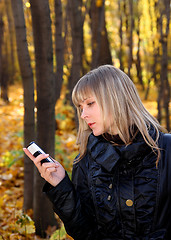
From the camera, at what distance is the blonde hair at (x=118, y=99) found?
187cm

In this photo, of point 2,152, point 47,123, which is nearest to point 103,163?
point 47,123

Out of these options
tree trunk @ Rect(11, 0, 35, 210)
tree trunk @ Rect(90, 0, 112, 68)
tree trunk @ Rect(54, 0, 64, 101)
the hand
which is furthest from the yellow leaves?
the hand

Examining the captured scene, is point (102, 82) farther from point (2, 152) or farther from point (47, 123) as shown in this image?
point (2, 152)

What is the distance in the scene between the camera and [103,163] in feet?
6.07

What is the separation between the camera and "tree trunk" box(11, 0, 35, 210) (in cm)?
342

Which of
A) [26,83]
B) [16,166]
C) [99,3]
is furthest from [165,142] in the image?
[99,3]

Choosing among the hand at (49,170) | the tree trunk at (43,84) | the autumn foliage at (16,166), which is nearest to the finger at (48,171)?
the hand at (49,170)

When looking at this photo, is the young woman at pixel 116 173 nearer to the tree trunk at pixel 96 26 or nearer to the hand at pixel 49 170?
the hand at pixel 49 170

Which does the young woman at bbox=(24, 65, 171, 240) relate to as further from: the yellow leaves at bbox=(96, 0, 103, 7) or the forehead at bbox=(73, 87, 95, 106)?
the yellow leaves at bbox=(96, 0, 103, 7)

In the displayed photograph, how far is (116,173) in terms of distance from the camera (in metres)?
1.85

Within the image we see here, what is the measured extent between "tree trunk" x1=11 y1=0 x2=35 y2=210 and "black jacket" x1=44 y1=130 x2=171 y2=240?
168cm

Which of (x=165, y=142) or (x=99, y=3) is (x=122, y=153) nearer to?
(x=165, y=142)

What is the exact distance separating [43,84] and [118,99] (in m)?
1.24

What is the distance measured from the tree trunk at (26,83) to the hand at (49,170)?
5.70 feet
